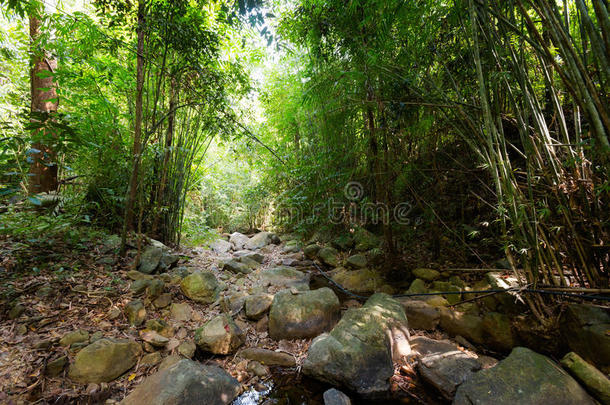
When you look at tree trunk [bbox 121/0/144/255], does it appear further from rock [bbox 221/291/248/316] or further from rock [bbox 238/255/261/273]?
rock [bbox 238/255/261/273]

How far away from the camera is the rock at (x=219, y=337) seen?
1.73 m

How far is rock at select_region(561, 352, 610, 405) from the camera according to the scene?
1146 mm

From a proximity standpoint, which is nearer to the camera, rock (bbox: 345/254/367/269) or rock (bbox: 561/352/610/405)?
rock (bbox: 561/352/610/405)

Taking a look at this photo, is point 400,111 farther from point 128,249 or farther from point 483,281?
point 128,249

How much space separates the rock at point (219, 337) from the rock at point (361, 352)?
0.58 metres

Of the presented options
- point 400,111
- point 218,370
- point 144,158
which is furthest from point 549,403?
point 144,158

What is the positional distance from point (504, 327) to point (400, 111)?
191 centimetres

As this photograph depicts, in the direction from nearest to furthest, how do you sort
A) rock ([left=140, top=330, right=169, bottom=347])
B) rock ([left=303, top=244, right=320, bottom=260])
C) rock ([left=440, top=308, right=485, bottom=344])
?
1. rock ([left=140, top=330, right=169, bottom=347])
2. rock ([left=440, top=308, right=485, bottom=344])
3. rock ([left=303, top=244, right=320, bottom=260])

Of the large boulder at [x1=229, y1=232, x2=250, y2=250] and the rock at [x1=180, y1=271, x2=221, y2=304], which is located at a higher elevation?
the rock at [x1=180, y1=271, x2=221, y2=304]

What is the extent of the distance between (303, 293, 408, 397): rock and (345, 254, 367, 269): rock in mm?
1335

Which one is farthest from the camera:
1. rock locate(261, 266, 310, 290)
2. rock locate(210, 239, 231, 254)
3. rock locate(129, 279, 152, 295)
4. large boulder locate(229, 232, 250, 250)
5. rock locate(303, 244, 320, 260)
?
large boulder locate(229, 232, 250, 250)

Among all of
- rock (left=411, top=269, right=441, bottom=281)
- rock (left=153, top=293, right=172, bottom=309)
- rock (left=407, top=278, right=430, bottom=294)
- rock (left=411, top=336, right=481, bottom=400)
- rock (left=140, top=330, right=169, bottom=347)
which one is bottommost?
rock (left=411, top=336, right=481, bottom=400)

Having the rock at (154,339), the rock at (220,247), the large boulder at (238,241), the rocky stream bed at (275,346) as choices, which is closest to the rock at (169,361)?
the rocky stream bed at (275,346)

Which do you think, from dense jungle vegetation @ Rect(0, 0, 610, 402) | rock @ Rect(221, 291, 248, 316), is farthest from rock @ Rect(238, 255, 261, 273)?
rock @ Rect(221, 291, 248, 316)
